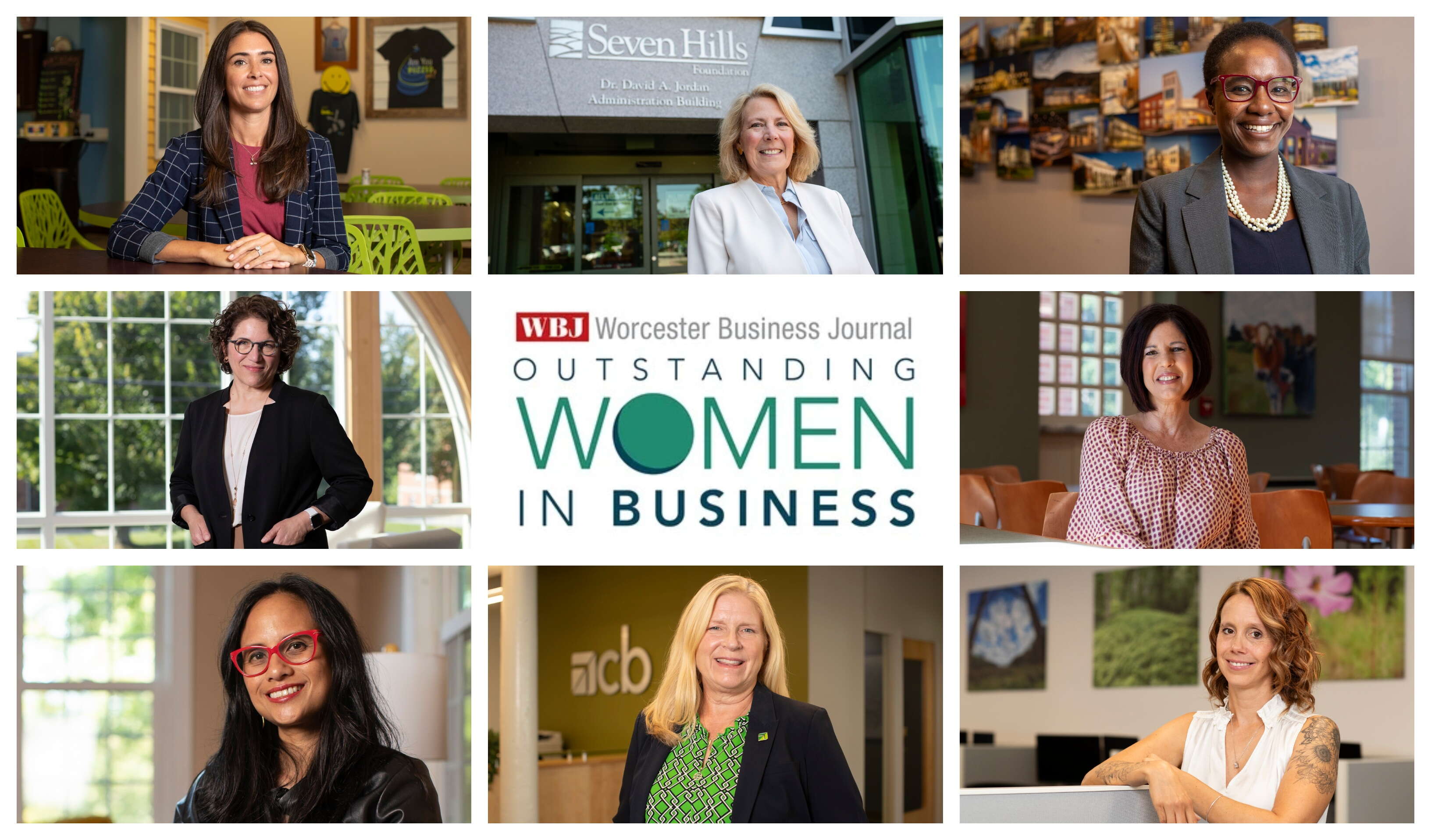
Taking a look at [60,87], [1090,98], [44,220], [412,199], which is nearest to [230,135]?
[44,220]

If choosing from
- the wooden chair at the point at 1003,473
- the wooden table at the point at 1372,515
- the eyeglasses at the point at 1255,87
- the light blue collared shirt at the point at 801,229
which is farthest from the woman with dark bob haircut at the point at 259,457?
the wooden chair at the point at 1003,473

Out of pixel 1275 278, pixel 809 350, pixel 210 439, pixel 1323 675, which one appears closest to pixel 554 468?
pixel 809 350

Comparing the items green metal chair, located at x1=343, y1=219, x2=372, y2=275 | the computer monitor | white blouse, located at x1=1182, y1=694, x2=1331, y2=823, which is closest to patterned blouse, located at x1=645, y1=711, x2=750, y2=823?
white blouse, located at x1=1182, y1=694, x2=1331, y2=823

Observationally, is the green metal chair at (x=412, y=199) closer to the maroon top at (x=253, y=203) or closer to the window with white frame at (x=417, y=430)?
the window with white frame at (x=417, y=430)

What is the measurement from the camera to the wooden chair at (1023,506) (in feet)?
15.8

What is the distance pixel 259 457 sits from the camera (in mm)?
3045

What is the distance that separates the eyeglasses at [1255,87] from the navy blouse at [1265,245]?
0.95 feet

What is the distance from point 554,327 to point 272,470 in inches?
30.2

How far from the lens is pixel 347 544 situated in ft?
11.3

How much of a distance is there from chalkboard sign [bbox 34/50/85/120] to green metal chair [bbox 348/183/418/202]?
4027 millimetres

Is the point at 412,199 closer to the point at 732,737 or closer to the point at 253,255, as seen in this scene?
the point at 253,255

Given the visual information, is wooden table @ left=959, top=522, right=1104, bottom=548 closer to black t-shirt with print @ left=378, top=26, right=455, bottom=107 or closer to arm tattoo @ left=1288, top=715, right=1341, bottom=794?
arm tattoo @ left=1288, top=715, right=1341, bottom=794

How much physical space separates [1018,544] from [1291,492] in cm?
126
